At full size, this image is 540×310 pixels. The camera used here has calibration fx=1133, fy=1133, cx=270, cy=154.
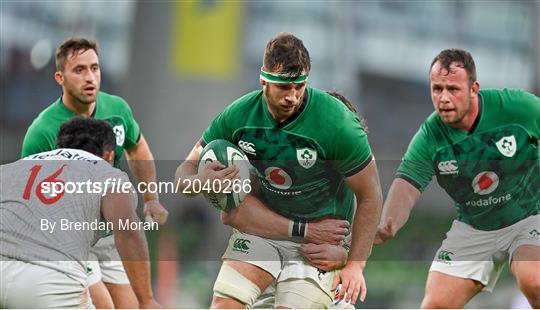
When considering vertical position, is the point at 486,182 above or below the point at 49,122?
below

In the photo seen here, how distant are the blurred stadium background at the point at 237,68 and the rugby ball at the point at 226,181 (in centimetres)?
262

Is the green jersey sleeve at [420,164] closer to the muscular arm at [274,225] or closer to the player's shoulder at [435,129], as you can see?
the player's shoulder at [435,129]

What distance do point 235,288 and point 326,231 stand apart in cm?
78

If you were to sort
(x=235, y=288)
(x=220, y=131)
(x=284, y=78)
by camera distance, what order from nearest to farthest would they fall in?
(x=284, y=78)
(x=235, y=288)
(x=220, y=131)

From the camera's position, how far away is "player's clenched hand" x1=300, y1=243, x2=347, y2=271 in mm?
7625

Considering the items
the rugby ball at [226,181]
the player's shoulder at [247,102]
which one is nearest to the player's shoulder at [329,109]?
the player's shoulder at [247,102]

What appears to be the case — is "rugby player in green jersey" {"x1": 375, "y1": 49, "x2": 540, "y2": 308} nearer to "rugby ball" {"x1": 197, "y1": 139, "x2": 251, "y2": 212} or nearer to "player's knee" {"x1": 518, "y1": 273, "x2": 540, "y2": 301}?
"player's knee" {"x1": 518, "y1": 273, "x2": 540, "y2": 301}

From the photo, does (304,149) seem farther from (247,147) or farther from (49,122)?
(49,122)

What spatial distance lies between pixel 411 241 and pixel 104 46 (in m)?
12.8

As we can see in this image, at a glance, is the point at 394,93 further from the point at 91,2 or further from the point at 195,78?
the point at 195,78

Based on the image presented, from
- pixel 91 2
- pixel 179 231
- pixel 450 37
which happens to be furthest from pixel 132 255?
pixel 450 37

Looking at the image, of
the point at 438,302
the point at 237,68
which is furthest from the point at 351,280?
the point at 237,68

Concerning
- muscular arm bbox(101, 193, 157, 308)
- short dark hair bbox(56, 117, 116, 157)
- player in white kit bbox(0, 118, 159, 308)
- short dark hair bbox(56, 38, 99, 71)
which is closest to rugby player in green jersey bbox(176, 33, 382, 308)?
muscular arm bbox(101, 193, 157, 308)

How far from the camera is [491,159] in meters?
8.44
